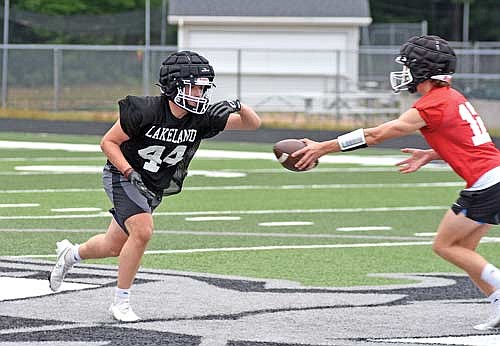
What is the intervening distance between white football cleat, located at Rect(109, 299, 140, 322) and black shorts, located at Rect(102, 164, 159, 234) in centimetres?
48

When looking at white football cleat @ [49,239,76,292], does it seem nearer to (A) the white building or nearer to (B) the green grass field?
(B) the green grass field

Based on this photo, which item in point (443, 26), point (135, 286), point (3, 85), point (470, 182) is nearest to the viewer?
point (470, 182)

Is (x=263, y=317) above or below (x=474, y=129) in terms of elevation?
below

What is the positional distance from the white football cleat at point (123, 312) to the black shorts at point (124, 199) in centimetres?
48

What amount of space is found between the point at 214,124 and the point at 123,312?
4.27ft

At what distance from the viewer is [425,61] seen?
25.8 feet

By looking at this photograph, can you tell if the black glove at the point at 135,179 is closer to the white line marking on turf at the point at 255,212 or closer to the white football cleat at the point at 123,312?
the white football cleat at the point at 123,312

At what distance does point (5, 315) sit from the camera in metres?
8.07

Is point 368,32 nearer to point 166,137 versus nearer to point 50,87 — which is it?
point 50,87

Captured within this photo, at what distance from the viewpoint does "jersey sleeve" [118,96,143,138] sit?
802 centimetres

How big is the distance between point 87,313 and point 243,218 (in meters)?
5.85

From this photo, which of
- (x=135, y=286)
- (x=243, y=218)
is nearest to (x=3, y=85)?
(x=243, y=218)

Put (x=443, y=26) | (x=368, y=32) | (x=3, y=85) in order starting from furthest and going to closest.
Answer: (x=443, y=26) → (x=368, y=32) → (x=3, y=85)

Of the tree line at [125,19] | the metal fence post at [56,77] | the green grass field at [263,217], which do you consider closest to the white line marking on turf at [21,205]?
the green grass field at [263,217]
